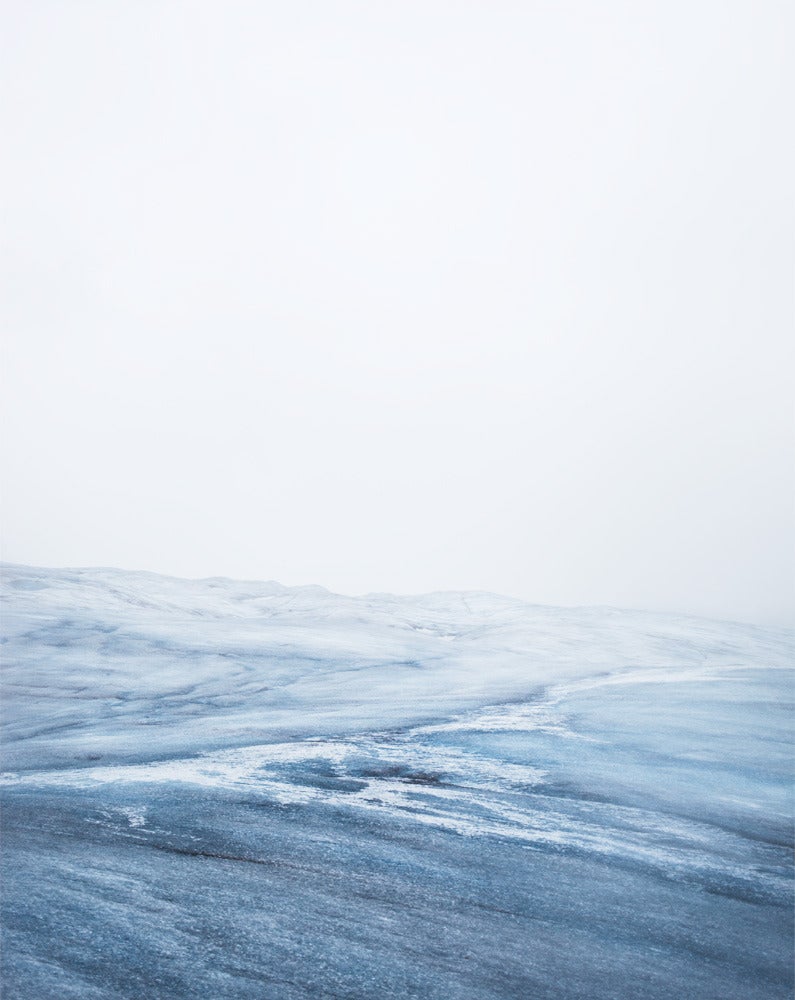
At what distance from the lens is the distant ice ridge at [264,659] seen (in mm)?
5127

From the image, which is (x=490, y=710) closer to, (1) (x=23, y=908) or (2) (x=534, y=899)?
(2) (x=534, y=899)

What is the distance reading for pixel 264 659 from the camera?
8.25 m

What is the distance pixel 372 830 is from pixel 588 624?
1121 centimetres

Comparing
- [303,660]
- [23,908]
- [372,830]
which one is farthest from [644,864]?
[303,660]

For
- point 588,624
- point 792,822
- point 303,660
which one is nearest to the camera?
point 792,822

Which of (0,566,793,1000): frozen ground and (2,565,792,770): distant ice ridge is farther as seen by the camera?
(2,565,792,770): distant ice ridge

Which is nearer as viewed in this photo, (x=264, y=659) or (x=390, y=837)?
(x=390, y=837)

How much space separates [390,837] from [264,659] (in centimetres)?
542

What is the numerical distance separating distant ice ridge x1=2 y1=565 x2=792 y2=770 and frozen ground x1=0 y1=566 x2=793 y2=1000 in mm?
57

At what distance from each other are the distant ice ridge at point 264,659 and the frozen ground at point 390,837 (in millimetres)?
57

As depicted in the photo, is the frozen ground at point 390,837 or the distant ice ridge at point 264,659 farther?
the distant ice ridge at point 264,659

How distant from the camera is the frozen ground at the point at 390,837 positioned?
215 cm

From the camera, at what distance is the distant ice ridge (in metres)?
5.13

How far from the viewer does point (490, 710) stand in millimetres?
5875
